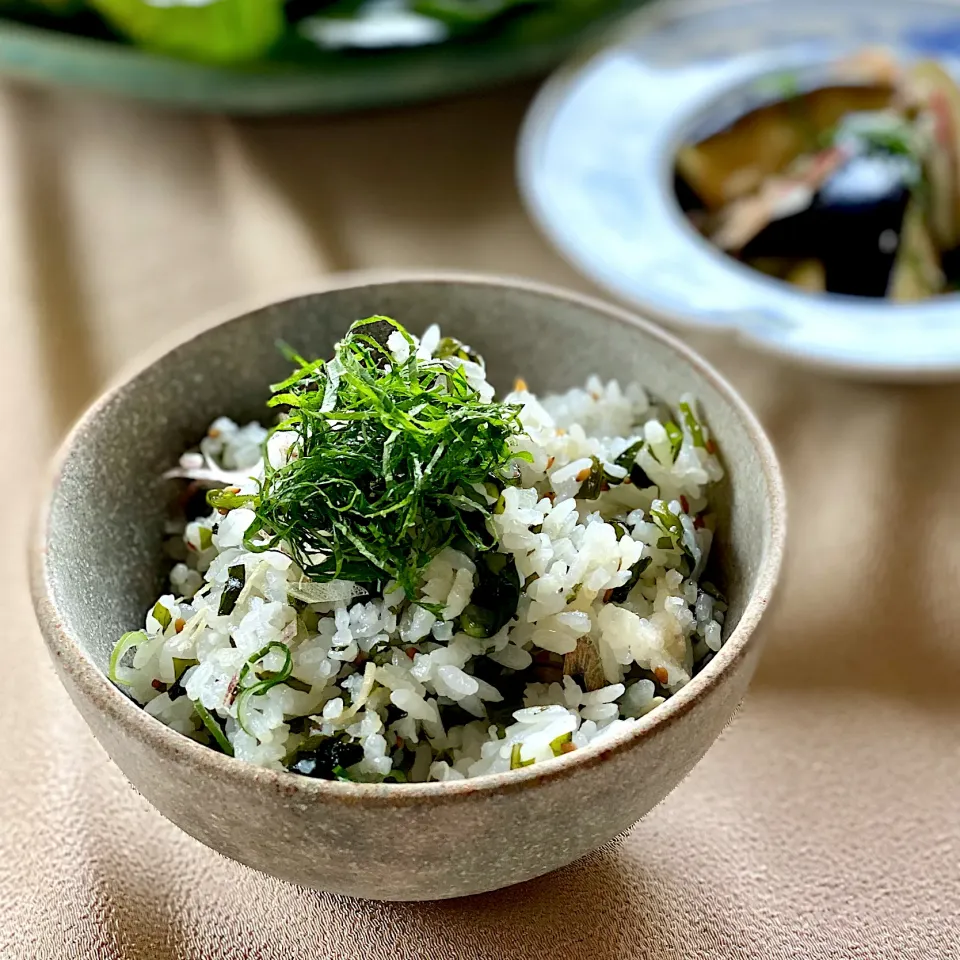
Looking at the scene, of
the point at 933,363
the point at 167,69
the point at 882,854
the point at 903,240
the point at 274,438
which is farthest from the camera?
the point at 167,69

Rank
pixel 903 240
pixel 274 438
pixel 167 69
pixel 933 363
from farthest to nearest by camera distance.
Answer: pixel 167 69, pixel 903 240, pixel 933 363, pixel 274 438

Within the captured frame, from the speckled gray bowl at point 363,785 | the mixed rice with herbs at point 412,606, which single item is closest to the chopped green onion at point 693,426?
the speckled gray bowl at point 363,785

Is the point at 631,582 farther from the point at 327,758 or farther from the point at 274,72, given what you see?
the point at 274,72

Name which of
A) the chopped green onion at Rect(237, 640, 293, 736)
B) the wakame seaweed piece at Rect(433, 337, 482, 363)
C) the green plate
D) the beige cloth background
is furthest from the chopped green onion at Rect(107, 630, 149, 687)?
the green plate

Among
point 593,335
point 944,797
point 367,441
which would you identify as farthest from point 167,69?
point 944,797

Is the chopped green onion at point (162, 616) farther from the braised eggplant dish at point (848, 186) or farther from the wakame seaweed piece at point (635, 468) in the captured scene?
the braised eggplant dish at point (848, 186)

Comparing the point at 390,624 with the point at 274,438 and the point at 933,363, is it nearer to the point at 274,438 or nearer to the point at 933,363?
the point at 274,438

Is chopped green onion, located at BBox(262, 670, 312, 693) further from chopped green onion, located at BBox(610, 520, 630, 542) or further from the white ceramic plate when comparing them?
the white ceramic plate
